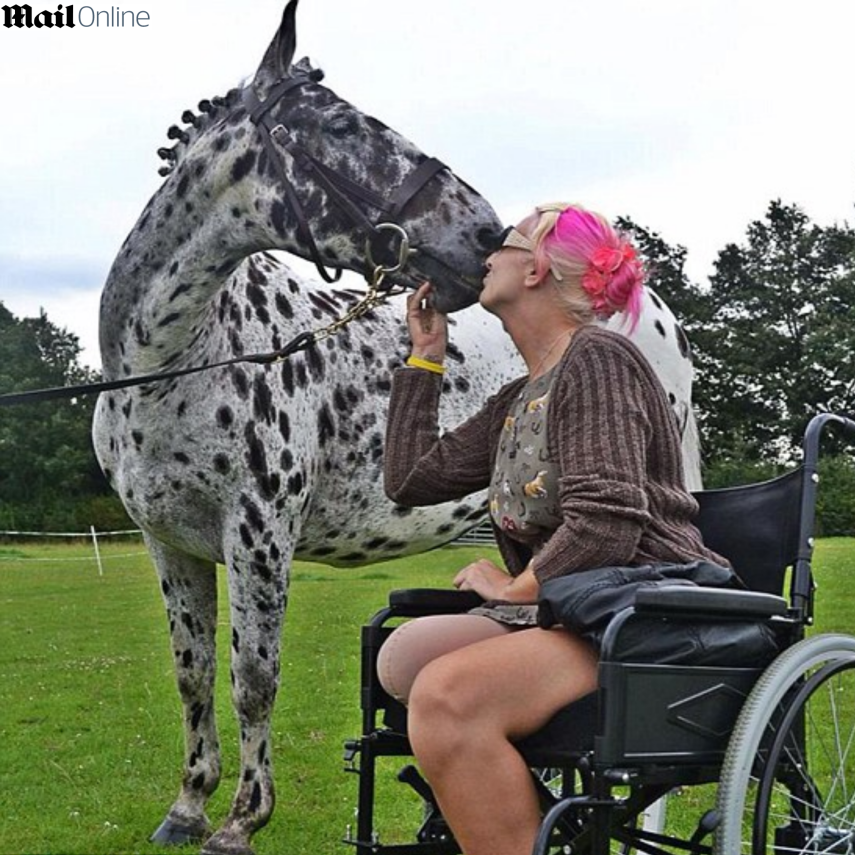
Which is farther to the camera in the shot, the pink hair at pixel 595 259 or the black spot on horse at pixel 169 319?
the black spot on horse at pixel 169 319

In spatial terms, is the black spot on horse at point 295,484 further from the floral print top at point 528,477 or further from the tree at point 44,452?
the tree at point 44,452

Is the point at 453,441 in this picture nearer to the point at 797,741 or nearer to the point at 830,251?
the point at 797,741

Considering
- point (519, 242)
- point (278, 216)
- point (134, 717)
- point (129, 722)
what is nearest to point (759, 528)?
point (519, 242)

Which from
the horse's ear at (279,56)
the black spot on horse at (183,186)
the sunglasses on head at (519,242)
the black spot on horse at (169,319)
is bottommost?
the sunglasses on head at (519,242)

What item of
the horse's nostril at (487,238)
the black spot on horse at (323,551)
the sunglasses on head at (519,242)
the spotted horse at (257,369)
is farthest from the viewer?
the black spot on horse at (323,551)

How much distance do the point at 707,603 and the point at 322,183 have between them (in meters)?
2.06

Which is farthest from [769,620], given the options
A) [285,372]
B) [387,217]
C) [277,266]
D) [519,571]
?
[277,266]

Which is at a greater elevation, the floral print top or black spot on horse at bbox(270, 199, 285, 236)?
black spot on horse at bbox(270, 199, 285, 236)

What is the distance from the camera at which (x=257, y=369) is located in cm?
461

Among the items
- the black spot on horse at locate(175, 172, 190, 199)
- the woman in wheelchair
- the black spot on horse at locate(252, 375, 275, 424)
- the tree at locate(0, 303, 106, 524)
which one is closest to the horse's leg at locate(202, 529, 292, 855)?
the black spot on horse at locate(252, 375, 275, 424)

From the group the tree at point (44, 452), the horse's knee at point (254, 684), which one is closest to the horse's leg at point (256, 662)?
the horse's knee at point (254, 684)

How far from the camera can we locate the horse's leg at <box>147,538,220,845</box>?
4742 mm

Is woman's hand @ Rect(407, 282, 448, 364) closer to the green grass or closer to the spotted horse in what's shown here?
the spotted horse

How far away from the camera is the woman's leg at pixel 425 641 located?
2707mm
